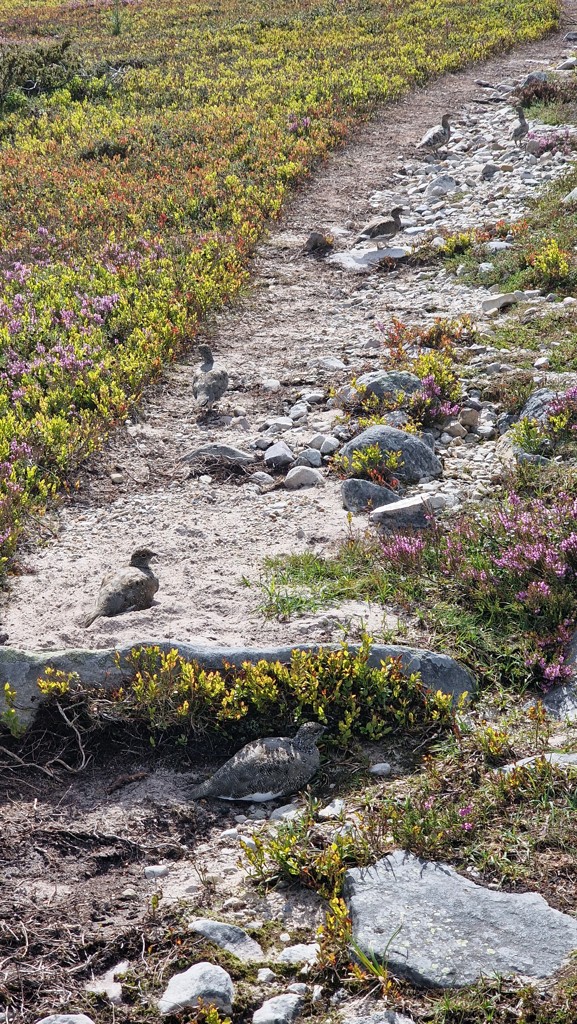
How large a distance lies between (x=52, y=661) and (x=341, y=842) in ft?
8.33

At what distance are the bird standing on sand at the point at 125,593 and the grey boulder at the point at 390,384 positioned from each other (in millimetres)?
4197

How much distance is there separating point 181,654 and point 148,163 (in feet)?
58.6

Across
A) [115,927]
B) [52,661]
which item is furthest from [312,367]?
[115,927]

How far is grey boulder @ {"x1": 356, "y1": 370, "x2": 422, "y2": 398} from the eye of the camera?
988cm

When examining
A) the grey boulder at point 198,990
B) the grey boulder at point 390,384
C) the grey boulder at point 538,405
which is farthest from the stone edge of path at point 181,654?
the grey boulder at point 390,384

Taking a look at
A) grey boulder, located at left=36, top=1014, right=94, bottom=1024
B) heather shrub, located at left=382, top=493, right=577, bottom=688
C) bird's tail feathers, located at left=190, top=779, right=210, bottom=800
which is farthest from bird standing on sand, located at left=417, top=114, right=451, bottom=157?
grey boulder, located at left=36, top=1014, right=94, bottom=1024

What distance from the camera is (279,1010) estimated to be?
3.81 metres

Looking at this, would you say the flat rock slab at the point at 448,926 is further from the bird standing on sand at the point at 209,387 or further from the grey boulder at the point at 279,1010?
the bird standing on sand at the point at 209,387

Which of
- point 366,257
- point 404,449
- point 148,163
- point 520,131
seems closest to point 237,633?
point 404,449

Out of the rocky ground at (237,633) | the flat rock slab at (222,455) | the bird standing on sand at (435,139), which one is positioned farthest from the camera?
the bird standing on sand at (435,139)

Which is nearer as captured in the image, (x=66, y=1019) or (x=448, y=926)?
(x=66, y=1019)

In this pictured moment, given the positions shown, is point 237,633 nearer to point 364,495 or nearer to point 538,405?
point 364,495

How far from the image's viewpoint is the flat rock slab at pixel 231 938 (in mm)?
4133

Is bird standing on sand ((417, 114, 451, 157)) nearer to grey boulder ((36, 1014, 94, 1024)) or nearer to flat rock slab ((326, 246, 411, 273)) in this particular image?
flat rock slab ((326, 246, 411, 273))
